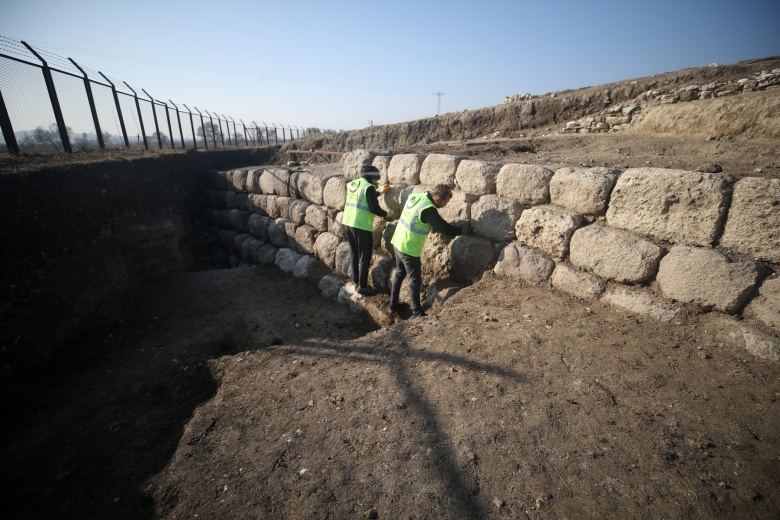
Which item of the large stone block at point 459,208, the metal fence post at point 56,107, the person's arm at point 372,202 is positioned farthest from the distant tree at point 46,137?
the large stone block at point 459,208

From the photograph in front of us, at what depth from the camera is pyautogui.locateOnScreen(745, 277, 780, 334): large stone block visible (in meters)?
2.47

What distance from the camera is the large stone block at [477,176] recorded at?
4.18 m

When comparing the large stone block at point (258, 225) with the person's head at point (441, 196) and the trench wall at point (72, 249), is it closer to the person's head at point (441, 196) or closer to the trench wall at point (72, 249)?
the trench wall at point (72, 249)

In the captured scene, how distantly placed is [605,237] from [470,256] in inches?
58.8

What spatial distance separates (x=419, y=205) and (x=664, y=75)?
847cm

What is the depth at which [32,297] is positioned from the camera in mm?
3717

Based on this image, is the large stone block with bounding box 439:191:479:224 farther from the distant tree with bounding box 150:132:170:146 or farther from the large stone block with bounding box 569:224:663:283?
the distant tree with bounding box 150:132:170:146

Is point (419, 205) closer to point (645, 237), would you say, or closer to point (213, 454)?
point (645, 237)

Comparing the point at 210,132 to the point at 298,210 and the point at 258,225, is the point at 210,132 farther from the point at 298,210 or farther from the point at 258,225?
the point at 298,210

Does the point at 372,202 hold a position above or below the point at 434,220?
above

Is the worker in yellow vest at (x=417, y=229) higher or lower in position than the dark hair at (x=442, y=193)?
lower

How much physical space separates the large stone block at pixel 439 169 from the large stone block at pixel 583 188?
1329 mm

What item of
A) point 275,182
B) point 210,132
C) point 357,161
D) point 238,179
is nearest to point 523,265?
point 357,161

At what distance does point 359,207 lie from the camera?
4945 millimetres
